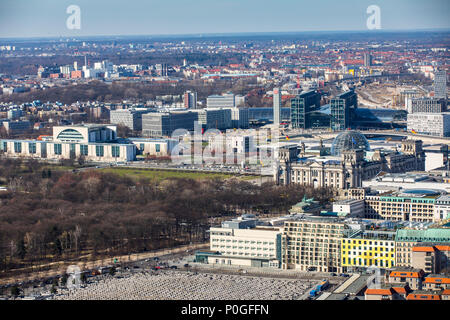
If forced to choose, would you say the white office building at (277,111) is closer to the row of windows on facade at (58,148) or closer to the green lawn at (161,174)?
the row of windows on facade at (58,148)

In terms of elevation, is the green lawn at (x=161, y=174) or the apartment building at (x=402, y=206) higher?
the apartment building at (x=402, y=206)

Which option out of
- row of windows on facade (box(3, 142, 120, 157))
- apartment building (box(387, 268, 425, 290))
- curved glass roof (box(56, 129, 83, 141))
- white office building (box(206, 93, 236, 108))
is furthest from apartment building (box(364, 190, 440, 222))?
white office building (box(206, 93, 236, 108))

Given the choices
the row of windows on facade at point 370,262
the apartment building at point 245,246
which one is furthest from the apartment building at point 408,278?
the apartment building at point 245,246

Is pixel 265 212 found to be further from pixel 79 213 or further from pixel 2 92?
pixel 2 92

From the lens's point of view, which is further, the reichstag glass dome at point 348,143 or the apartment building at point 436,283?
the reichstag glass dome at point 348,143

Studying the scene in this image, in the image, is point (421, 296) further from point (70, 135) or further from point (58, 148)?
point (70, 135)

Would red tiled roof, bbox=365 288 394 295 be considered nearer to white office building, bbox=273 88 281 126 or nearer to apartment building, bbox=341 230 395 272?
apartment building, bbox=341 230 395 272

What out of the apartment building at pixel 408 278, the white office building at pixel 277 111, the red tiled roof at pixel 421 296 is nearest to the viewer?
the red tiled roof at pixel 421 296
